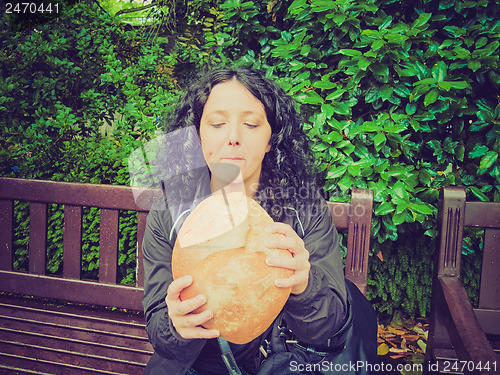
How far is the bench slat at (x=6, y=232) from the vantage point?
2.16 m

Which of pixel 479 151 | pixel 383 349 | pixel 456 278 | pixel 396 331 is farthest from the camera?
pixel 396 331

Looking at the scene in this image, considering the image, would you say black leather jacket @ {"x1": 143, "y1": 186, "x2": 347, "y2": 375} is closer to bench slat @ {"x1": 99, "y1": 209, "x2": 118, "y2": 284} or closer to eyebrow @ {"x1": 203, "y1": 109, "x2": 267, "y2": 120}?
eyebrow @ {"x1": 203, "y1": 109, "x2": 267, "y2": 120}

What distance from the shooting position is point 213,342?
4.68ft

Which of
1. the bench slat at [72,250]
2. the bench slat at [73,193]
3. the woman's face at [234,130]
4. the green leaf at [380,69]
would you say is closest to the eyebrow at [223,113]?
the woman's face at [234,130]

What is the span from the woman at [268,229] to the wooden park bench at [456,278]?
69 centimetres

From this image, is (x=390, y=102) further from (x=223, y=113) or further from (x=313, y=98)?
(x=223, y=113)

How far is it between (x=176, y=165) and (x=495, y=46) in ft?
5.81

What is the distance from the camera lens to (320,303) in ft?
3.70

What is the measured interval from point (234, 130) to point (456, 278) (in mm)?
1414

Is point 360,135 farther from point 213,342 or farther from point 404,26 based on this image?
point 213,342

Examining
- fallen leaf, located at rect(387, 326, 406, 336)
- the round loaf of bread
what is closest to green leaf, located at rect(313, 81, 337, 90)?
the round loaf of bread

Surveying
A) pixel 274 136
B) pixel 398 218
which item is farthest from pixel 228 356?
pixel 398 218

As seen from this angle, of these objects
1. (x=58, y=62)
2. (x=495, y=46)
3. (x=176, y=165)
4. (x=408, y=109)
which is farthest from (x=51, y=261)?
(x=495, y=46)

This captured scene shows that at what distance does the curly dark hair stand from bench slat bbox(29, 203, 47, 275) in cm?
109
